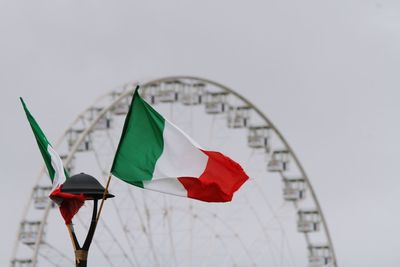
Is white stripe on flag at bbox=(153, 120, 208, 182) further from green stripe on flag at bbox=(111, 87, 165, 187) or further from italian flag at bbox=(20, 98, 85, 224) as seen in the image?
italian flag at bbox=(20, 98, 85, 224)

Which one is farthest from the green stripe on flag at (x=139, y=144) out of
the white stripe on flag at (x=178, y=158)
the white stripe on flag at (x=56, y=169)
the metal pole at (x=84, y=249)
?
the white stripe on flag at (x=56, y=169)

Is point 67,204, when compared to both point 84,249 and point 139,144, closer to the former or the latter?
point 84,249

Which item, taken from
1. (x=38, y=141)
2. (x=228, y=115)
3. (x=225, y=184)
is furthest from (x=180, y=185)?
(x=228, y=115)

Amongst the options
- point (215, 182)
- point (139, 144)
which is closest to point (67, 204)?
point (139, 144)

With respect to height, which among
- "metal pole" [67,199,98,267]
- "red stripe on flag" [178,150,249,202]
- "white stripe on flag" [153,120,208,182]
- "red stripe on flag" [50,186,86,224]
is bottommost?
"metal pole" [67,199,98,267]

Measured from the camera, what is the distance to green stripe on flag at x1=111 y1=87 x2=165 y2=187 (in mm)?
39656

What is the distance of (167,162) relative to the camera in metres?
40.5

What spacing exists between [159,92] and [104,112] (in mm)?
5257

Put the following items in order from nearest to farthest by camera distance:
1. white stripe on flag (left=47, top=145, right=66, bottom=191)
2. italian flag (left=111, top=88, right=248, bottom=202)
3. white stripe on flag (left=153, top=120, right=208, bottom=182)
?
italian flag (left=111, top=88, right=248, bottom=202), white stripe on flag (left=153, top=120, right=208, bottom=182), white stripe on flag (left=47, top=145, right=66, bottom=191)

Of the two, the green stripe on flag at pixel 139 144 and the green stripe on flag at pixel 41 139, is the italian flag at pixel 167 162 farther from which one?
the green stripe on flag at pixel 41 139

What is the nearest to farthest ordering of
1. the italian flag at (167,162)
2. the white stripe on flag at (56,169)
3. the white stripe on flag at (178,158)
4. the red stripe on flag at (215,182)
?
the italian flag at (167,162), the white stripe on flag at (178,158), the red stripe on flag at (215,182), the white stripe on flag at (56,169)

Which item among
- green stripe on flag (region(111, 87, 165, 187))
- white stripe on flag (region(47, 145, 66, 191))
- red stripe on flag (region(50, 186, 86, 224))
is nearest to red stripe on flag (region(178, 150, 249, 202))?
green stripe on flag (region(111, 87, 165, 187))

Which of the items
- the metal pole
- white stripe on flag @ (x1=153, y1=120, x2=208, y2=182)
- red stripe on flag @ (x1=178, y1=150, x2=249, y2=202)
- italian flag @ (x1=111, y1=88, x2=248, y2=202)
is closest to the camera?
the metal pole

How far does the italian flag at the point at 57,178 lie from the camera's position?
39.3 meters
